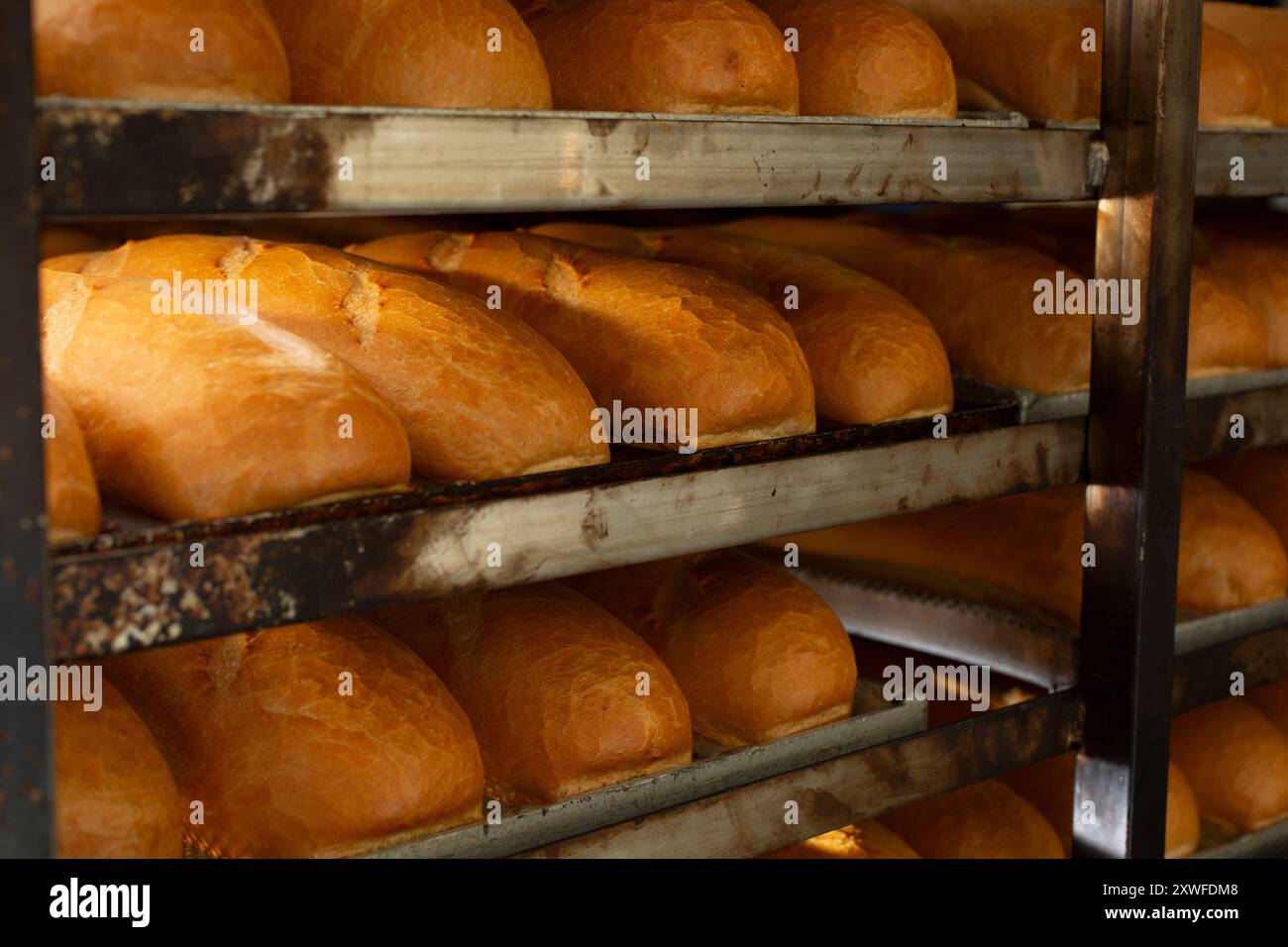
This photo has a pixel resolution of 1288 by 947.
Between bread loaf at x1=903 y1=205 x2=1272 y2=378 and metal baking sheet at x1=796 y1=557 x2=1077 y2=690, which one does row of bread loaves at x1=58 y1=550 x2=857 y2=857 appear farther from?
bread loaf at x1=903 y1=205 x2=1272 y2=378

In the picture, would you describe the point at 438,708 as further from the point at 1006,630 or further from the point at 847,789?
the point at 1006,630

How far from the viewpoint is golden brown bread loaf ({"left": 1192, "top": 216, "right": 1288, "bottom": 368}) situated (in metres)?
2.30

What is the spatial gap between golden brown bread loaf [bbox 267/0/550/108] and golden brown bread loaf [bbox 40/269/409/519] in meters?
0.26

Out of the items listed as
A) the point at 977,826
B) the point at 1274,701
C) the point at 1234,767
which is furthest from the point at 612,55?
the point at 1274,701

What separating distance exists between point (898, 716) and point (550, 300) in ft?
2.27

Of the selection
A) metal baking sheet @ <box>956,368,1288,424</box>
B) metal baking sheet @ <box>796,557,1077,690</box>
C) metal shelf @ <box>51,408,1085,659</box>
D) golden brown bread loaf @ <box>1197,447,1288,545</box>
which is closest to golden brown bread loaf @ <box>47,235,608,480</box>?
metal shelf @ <box>51,408,1085,659</box>

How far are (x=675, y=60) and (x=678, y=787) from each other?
0.83 m

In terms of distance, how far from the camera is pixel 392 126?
47.7 inches

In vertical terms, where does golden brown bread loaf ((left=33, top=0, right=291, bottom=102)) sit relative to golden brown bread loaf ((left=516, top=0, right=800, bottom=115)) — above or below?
below

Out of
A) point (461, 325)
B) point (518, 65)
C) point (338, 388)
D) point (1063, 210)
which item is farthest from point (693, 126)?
point (1063, 210)

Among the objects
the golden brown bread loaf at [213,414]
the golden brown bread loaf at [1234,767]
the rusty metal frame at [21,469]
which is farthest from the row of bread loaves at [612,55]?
the golden brown bread loaf at [1234,767]

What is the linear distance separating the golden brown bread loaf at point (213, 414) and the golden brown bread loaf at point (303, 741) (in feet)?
0.79

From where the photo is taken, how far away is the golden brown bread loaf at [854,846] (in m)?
1.95
